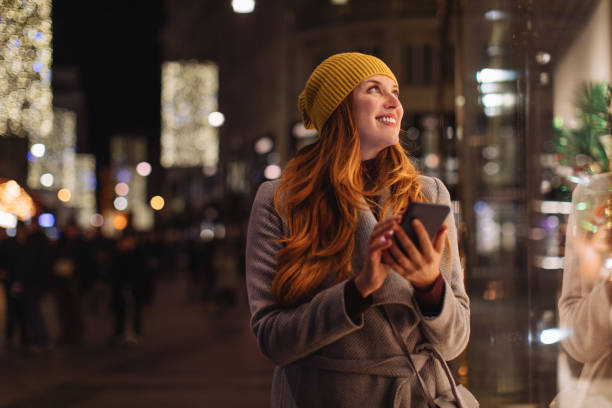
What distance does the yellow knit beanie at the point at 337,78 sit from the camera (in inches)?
88.9

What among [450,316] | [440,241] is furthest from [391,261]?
[450,316]

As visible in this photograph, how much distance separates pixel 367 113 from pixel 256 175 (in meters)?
14.1

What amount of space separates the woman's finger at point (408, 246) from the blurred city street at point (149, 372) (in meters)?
6.67

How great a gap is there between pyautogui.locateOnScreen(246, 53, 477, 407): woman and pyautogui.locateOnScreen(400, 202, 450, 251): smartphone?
34mm

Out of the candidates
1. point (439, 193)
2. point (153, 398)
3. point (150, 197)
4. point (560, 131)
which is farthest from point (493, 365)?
point (150, 197)

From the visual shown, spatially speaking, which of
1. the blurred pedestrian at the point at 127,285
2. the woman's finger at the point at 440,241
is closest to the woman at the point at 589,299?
the woman's finger at the point at 440,241

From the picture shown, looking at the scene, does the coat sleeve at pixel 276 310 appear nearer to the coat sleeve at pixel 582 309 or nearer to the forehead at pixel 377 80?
the forehead at pixel 377 80

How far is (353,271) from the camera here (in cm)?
219

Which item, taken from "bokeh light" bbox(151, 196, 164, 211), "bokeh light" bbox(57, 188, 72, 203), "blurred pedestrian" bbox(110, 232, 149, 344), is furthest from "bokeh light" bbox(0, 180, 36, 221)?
"bokeh light" bbox(151, 196, 164, 211)

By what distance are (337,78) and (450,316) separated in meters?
0.75

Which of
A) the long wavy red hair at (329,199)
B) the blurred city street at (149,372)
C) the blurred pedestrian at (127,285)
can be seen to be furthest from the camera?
the blurred pedestrian at (127,285)

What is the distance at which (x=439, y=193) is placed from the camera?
7.61ft

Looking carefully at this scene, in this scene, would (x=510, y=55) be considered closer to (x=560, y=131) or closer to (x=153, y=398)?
(x=560, y=131)

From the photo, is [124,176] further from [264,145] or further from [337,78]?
[337,78]
